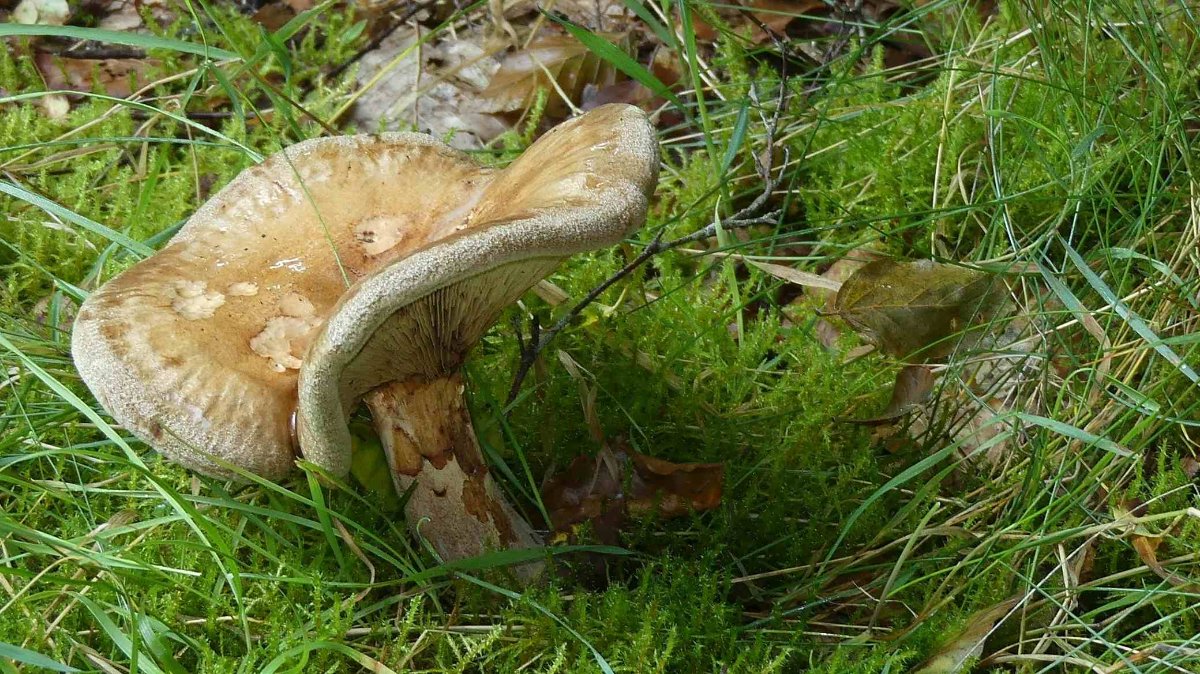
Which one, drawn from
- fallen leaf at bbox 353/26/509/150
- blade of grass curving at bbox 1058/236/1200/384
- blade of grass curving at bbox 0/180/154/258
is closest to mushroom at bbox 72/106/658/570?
blade of grass curving at bbox 0/180/154/258

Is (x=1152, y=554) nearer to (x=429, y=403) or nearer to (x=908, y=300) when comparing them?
(x=908, y=300)

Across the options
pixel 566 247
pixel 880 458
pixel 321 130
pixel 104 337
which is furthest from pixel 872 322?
pixel 321 130

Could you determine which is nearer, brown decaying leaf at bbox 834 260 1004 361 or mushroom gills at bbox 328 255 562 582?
mushroom gills at bbox 328 255 562 582

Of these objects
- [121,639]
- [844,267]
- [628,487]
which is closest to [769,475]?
[628,487]

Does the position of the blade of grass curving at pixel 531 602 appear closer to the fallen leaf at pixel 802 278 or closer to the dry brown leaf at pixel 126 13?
the fallen leaf at pixel 802 278

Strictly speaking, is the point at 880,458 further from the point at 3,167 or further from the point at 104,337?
the point at 3,167

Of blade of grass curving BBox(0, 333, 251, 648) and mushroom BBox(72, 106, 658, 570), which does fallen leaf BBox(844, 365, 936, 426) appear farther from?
blade of grass curving BBox(0, 333, 251, 648)

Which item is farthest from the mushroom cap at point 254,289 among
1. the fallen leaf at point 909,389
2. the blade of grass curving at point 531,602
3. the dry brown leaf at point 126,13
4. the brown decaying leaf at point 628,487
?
the dry brown leaf at point 126,13

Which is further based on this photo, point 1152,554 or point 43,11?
point 43,11
